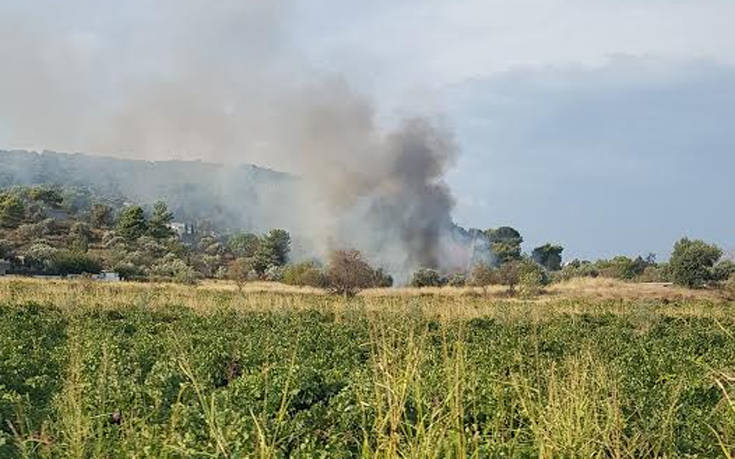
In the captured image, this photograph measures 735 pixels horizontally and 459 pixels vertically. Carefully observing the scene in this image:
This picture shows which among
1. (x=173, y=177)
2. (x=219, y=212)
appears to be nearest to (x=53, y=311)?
(x=219, y=212)

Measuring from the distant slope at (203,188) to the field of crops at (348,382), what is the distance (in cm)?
8125

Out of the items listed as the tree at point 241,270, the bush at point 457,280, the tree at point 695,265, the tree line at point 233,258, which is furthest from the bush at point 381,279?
the tree at point 695,265

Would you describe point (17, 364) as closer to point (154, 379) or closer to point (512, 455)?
point (154, 379)

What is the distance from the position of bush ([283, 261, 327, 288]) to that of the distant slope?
47614mm

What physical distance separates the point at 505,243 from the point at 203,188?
100581mm

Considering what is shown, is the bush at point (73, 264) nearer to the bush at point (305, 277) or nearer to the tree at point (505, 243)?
the bush at point (305, 277)

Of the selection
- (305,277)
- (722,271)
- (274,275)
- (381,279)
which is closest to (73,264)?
(274,275)

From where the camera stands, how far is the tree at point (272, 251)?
70688 mm

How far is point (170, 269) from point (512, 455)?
54.2 metres

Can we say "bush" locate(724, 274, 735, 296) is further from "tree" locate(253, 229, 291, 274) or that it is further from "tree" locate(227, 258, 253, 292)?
"tree" locate(253, 229, 291, 274)

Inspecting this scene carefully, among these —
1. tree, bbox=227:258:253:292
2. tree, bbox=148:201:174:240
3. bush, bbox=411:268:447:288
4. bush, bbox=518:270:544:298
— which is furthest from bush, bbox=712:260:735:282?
tree, bbox=148:201:174:240

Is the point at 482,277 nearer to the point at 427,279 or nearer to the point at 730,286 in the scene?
the point at 427,279

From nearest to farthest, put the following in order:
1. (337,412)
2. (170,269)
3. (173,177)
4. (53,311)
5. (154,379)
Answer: (337,412) < (154,379) < (53,311) < (170,269) < (173,177)

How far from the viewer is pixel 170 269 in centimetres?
5703
